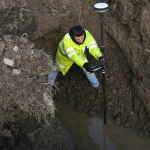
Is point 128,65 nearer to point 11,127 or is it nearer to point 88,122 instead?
point 88,122

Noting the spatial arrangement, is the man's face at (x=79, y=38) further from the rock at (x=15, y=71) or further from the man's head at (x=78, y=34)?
the rock at (x=15, y=71)

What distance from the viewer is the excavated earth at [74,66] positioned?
9.45ft

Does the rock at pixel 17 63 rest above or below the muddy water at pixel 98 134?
above

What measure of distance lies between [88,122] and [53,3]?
9.03 feet

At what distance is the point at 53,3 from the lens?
4.58 m

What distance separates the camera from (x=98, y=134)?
4.00m

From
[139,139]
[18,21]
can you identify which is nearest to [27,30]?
[18,21]

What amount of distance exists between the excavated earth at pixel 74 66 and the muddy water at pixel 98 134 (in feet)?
0.53

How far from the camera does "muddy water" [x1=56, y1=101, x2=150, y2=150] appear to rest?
147 inches

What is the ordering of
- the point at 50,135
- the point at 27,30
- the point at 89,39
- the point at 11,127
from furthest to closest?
the point at 27,30
the point at 89,39
the point at 50,135
the point at 11,127

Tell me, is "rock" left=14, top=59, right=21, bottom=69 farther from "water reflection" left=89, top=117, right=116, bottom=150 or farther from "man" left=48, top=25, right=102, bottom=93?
"water reflection" left=89, top=117, right=116, bottom=150

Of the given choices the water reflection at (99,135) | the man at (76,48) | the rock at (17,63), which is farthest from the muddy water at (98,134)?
the rock at (17,63)

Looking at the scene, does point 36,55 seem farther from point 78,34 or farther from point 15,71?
point 78,34

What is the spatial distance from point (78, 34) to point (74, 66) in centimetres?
158
